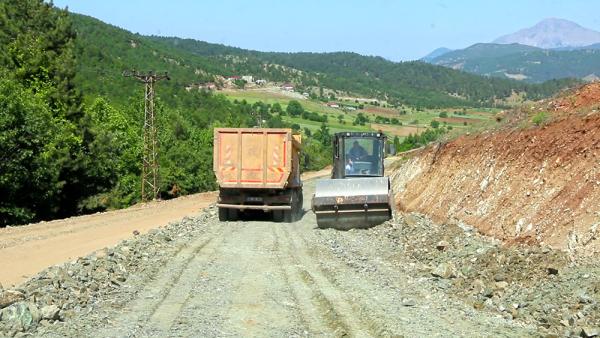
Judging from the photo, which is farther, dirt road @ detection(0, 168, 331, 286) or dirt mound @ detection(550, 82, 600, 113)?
dirt mound @ detection(550, 82, 600, 113)

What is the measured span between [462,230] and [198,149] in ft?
206

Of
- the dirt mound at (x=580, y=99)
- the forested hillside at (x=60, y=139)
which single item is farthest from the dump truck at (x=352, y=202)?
the forested hillside at (x=60, y=139)

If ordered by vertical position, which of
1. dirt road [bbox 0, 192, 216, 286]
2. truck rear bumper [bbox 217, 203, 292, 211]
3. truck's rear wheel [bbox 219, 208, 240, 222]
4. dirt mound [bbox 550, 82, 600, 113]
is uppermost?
dirt mound [bbox 550, 82, 600, 113]

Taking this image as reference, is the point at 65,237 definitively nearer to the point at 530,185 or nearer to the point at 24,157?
the point at 24,157

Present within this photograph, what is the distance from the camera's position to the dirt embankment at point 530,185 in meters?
13.0

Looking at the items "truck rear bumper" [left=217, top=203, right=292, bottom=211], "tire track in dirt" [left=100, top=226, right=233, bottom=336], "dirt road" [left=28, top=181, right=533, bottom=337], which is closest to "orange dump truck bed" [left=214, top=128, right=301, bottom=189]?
"truck rear bumper" [left=217, top=203, right=292, bottom=211]

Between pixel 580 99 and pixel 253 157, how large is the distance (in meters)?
10.3

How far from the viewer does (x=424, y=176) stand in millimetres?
27828

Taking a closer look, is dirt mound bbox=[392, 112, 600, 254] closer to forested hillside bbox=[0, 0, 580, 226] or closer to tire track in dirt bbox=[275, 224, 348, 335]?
tire track in dirt bbox=[275, 224, 348, 335]

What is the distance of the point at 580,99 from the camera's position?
66.5 ft

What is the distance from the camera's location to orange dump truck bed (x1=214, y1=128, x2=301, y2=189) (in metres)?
23.4

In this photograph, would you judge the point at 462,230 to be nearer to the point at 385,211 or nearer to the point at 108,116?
the point at 385,211

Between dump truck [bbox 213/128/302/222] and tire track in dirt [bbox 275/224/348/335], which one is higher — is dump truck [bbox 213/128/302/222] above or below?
above

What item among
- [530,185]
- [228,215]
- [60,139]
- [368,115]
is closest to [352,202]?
[530,185]
